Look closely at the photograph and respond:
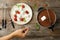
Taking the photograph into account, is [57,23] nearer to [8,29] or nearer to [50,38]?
[50,38]

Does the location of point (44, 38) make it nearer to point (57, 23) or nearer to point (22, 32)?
point (57, 23)

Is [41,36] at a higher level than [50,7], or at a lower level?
lower

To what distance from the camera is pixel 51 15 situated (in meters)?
2.04

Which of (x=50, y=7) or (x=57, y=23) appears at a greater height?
(x=50, y=7)

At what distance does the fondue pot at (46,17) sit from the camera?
2018 millimetres

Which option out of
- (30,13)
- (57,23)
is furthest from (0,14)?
(57,23)

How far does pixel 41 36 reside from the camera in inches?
83.4

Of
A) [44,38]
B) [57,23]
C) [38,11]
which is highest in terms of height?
[38,11]

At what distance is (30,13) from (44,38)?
35cm

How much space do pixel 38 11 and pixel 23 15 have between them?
19 centimetres

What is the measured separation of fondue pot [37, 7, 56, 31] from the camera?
6.62 feet

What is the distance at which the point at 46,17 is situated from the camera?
2.04m

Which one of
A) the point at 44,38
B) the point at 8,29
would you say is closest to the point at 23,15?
the point at 8,29

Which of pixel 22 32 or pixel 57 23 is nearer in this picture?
pixel 22 32
